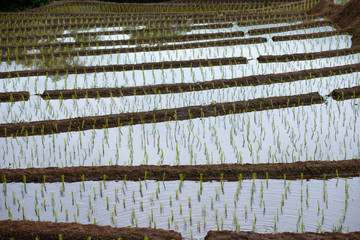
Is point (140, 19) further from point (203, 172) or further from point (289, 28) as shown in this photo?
point (203, 172)

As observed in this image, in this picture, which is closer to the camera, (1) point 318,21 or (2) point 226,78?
(2) point 226,78

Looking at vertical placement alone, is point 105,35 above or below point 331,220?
above

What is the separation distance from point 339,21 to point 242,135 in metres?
5.71

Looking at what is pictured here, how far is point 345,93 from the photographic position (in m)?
5.89

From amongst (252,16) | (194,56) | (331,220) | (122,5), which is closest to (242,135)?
(331,220)

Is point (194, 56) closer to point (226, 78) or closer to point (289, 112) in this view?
point (226, 78)

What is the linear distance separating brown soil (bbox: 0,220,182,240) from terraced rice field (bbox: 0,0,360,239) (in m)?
0.01

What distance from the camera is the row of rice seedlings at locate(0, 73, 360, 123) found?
5733 millimetres

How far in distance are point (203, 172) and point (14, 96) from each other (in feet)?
10.8

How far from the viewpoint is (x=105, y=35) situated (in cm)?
977

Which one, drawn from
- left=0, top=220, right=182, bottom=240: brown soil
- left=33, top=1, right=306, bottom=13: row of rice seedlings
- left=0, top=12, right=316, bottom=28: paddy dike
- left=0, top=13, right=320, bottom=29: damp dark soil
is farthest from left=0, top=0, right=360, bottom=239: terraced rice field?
left=33, top=1, right=306, bottom=13: row of rice seedlings

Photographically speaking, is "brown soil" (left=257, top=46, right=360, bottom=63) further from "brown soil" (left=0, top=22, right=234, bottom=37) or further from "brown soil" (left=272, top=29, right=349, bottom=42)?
"brown soil" (left=0, top=22, right=234, bottom=37)

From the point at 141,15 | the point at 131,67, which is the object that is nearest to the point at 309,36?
the point at 131,67

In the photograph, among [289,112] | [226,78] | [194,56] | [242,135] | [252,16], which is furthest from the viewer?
[252,16]
